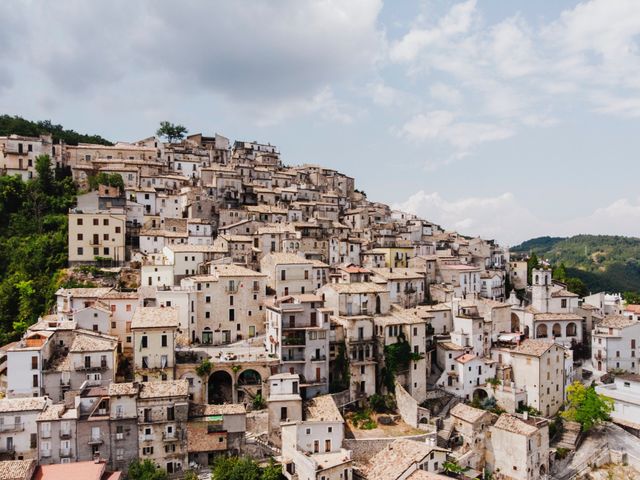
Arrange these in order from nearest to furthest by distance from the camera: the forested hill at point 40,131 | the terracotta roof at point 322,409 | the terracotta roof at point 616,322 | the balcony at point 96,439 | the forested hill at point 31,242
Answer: the balcony at point 96,439, the terracotta roof at point 322,409, the forested hill at point 31,242, the terracotta roof at point 616,322, the forested hill at point 40,131

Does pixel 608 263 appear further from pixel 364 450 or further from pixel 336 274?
pixel 364 450

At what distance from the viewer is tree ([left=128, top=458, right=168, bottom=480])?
32.2 m

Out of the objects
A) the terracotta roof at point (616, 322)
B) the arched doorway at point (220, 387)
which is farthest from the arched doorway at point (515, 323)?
the arched doorway at point (220, 387)

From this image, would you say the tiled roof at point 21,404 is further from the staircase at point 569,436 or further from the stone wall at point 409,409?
the staircase at point 569,436

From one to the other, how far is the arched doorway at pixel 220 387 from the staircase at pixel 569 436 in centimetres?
2672

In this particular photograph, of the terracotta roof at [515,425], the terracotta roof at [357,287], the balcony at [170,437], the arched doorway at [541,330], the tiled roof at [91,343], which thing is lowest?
the terracotta roof at [515,425]

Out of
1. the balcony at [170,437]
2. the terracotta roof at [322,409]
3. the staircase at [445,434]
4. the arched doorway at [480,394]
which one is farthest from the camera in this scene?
the arched doorway at [480,394]

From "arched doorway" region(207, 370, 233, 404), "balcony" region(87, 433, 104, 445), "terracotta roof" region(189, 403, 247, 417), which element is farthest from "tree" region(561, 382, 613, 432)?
"balcony" region(87, 433, 104, 445)

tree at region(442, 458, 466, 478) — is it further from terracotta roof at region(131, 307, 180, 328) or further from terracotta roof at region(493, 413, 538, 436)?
terracotta roof at region(131, 307, 180, 328)

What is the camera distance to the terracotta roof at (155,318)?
3788 centimetres

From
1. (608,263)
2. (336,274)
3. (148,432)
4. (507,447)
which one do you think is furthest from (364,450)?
(608,263)

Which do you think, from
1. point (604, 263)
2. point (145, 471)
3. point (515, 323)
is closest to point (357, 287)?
point (515, 323)

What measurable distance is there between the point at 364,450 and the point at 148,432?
1464 cm

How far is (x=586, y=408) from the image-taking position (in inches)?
1730
